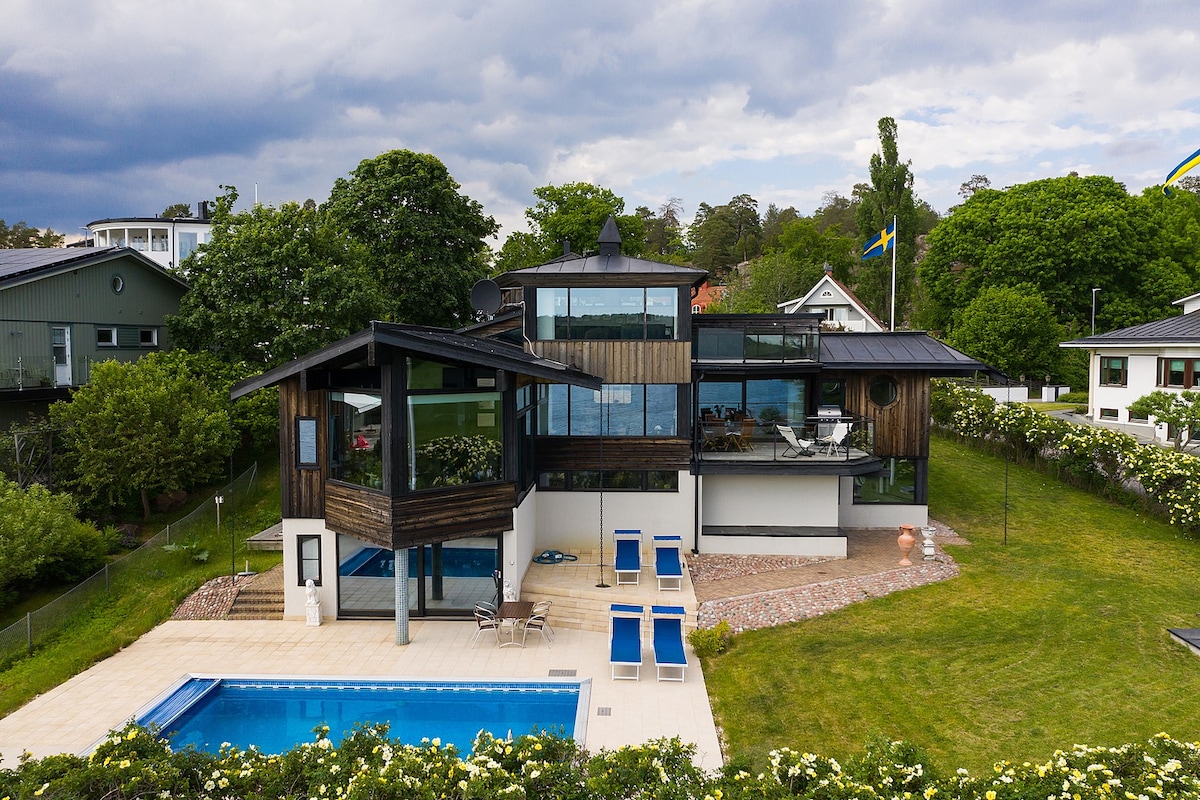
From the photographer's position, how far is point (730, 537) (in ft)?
51.4

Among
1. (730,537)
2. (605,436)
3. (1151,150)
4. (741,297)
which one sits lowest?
(730,537)

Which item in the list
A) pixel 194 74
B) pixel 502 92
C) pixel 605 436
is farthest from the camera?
pixel 502 92

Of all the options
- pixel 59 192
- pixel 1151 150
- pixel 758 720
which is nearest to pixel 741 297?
pixel 1151 150

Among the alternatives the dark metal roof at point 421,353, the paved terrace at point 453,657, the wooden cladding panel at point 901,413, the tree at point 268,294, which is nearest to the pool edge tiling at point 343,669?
the paved terrace at point 453,657

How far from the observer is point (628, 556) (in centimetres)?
1420

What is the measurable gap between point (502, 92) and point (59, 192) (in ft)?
59.2

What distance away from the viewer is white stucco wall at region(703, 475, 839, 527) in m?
15.7

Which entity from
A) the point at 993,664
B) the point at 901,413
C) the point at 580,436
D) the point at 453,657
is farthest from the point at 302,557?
the point at 901,413

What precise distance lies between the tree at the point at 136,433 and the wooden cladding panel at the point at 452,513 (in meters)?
8.46

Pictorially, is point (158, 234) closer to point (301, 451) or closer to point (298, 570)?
point (301, 451)

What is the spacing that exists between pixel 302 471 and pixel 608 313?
6959mm

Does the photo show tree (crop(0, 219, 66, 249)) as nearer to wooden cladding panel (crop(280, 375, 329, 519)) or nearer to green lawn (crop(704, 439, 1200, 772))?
wooden cladding panel (crop(280, 375, 329, 519))

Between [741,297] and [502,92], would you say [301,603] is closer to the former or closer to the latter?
[502,92]

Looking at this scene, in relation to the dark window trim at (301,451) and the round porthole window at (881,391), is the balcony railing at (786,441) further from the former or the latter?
the dark window trim at (301,451)
